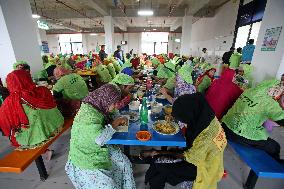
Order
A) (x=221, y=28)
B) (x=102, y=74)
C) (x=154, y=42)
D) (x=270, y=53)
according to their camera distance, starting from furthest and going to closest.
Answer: (x=154, y=42)
(x=221, y=28)
(x=102, y=74)
(x=270, y=53)

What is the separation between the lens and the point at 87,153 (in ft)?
5.48

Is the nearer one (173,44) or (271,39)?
(271,39)

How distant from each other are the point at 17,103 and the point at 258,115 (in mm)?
2969

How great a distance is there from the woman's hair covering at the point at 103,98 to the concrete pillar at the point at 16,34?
3636 mm

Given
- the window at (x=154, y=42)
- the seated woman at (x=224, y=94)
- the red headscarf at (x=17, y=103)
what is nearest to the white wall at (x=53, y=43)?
the window at (x=154, y=42)

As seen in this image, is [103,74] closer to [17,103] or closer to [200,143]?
[17,103]

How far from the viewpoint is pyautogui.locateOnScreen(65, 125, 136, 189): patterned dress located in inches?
65.0

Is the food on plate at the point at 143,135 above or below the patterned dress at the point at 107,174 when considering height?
above

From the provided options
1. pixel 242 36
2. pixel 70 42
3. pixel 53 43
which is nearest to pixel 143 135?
pixel 242 36

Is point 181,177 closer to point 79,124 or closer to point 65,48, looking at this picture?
point 79,124

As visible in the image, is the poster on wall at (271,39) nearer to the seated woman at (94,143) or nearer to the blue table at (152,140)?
the blue table at (152,140)

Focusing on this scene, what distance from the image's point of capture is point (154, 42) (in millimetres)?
23250

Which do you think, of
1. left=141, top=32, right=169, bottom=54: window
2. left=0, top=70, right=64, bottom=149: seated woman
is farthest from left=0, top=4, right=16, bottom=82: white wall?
left=141, top=32, right=169, bottom=54: window

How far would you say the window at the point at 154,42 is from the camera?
2296cm
